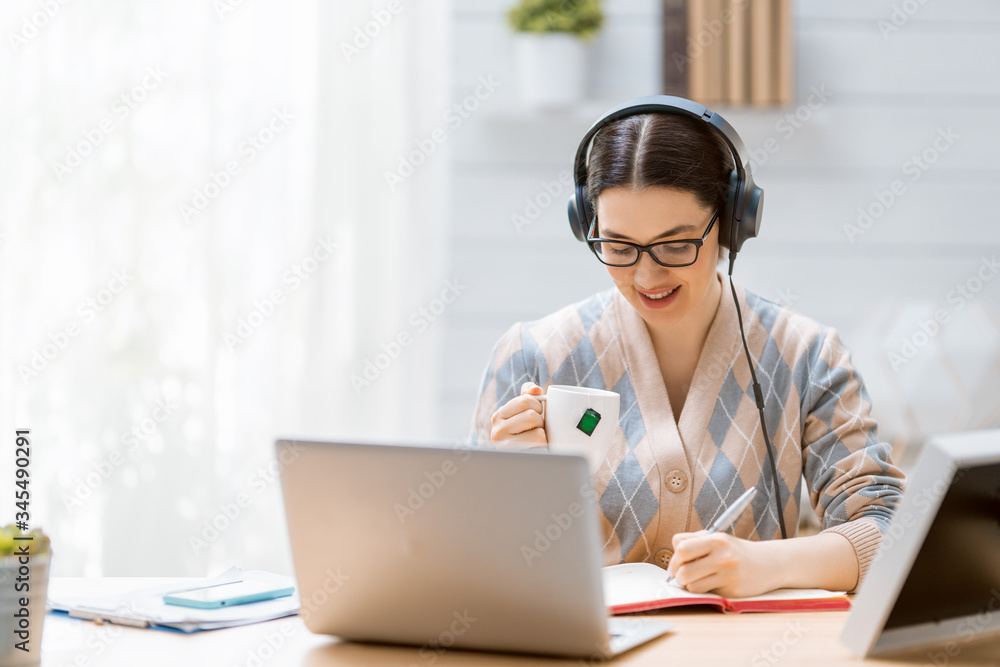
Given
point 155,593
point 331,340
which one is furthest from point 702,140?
point 331,340

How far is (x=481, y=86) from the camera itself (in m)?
2.41

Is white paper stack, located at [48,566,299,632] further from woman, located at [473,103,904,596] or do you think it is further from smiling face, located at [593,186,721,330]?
smiling face, located at [593,186,721,330]

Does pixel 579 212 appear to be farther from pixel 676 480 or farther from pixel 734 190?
pixel 676 480

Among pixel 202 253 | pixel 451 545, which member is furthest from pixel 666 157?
pixel 202 253

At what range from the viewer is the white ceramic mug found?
1.00m

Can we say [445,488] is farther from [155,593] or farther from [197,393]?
[197,393]

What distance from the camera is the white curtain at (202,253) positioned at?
7.47ft

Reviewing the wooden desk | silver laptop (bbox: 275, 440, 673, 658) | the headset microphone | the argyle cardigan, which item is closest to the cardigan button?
the argyle cardigan

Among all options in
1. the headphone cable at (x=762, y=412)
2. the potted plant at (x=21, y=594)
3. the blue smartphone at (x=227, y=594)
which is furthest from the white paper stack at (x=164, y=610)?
the headphone cable at (x=762, y=412)

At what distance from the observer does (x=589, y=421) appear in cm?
100

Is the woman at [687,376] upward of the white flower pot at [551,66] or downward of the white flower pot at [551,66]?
downward

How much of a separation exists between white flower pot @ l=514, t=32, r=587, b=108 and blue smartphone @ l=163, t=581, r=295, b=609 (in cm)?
159

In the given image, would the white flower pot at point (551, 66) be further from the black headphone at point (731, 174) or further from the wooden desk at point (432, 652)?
the wooden desk at point (432, 652)

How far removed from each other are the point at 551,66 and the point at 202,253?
3.22ft
